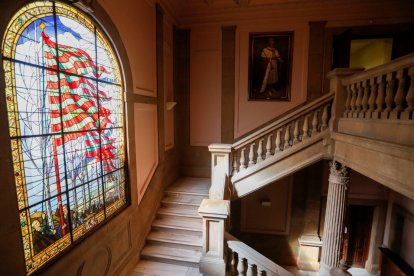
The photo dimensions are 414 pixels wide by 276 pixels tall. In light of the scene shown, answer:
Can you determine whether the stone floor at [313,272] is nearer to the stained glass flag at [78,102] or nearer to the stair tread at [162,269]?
the stair tread at [162,269]

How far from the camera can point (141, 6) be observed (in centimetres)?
387

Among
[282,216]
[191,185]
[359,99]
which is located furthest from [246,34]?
[282,216]

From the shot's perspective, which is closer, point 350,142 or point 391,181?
point 391,181

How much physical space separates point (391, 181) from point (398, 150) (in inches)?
15.8

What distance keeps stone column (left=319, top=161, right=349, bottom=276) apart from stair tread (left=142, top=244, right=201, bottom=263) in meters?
2.23

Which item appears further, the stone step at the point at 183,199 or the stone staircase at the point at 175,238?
the stone step at the point at 183,199

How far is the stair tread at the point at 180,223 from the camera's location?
4.14 meters

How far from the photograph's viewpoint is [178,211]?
14.7 feet

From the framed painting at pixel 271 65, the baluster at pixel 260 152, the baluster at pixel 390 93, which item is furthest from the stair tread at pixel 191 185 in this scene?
the baluster at pixel 390 93

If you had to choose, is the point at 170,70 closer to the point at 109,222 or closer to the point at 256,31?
the point at 256,31

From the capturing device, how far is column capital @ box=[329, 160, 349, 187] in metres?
3.54

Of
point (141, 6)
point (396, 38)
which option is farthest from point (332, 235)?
point (141, 6)

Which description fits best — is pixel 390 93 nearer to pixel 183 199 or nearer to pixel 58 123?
pixel 58 123

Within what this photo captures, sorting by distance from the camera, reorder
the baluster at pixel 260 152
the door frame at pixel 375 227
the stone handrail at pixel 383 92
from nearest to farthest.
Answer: the stone handrail at pixel 383 92 → the baluster at pixel 260 152 → the door frame at pixel 375 227
